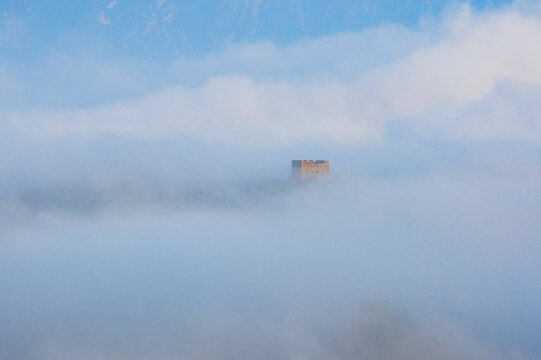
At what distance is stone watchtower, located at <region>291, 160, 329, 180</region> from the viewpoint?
341 ft

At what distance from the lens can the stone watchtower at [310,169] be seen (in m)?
104

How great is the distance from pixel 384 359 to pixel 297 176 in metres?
44.5

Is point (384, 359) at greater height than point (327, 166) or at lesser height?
lesser

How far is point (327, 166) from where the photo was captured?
4188 inches

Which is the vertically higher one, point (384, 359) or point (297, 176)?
point (297, 176)

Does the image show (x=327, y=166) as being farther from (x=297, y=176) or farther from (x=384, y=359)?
(x=384, y=359)

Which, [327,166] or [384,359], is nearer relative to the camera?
[384,359]

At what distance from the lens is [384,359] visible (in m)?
79.4

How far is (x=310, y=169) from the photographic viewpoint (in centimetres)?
10462

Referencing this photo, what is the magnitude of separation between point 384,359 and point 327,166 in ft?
142

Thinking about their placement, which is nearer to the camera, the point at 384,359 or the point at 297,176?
the point at 384,359

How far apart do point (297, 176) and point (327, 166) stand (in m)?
7.31

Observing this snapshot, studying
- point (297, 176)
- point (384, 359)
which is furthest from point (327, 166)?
point (384, 359)
